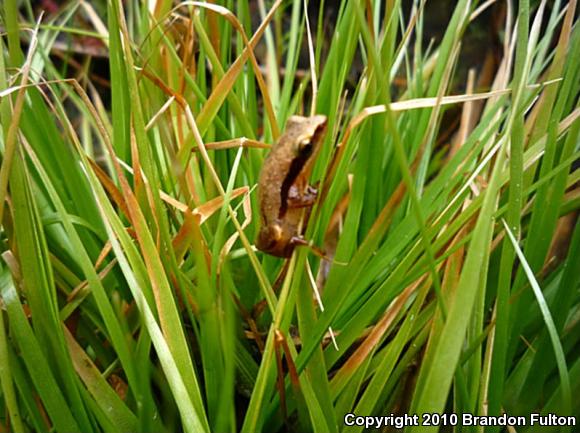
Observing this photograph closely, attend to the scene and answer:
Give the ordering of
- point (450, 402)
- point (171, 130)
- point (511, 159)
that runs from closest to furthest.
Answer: point (511, 159)
point (450, 402)
point (171, 130)

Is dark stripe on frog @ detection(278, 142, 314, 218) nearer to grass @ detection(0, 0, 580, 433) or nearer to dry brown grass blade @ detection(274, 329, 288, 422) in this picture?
grass @ detection(0, 0, 580, 433)

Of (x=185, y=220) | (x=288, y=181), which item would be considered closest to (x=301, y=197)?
(x=288, y=181)

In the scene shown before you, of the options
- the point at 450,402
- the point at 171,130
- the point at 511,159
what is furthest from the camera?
the point at 171,130

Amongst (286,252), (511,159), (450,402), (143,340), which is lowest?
(450,402)

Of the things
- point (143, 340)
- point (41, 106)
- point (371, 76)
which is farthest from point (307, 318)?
point (41, 106)

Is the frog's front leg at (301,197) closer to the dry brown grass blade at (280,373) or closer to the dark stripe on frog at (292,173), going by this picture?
the dark stripe on frog at (292,173)

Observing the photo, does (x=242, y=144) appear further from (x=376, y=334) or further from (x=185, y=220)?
(x=376, y=334)

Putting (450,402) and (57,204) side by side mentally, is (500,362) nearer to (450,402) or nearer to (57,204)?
→ (450,402)

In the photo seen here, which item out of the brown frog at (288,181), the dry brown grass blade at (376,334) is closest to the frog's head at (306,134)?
the brown frog at (288,181)

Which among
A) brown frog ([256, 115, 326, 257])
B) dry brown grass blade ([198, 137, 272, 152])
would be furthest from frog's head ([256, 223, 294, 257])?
dry brown grass blade ([198, 137, 272, 152])
